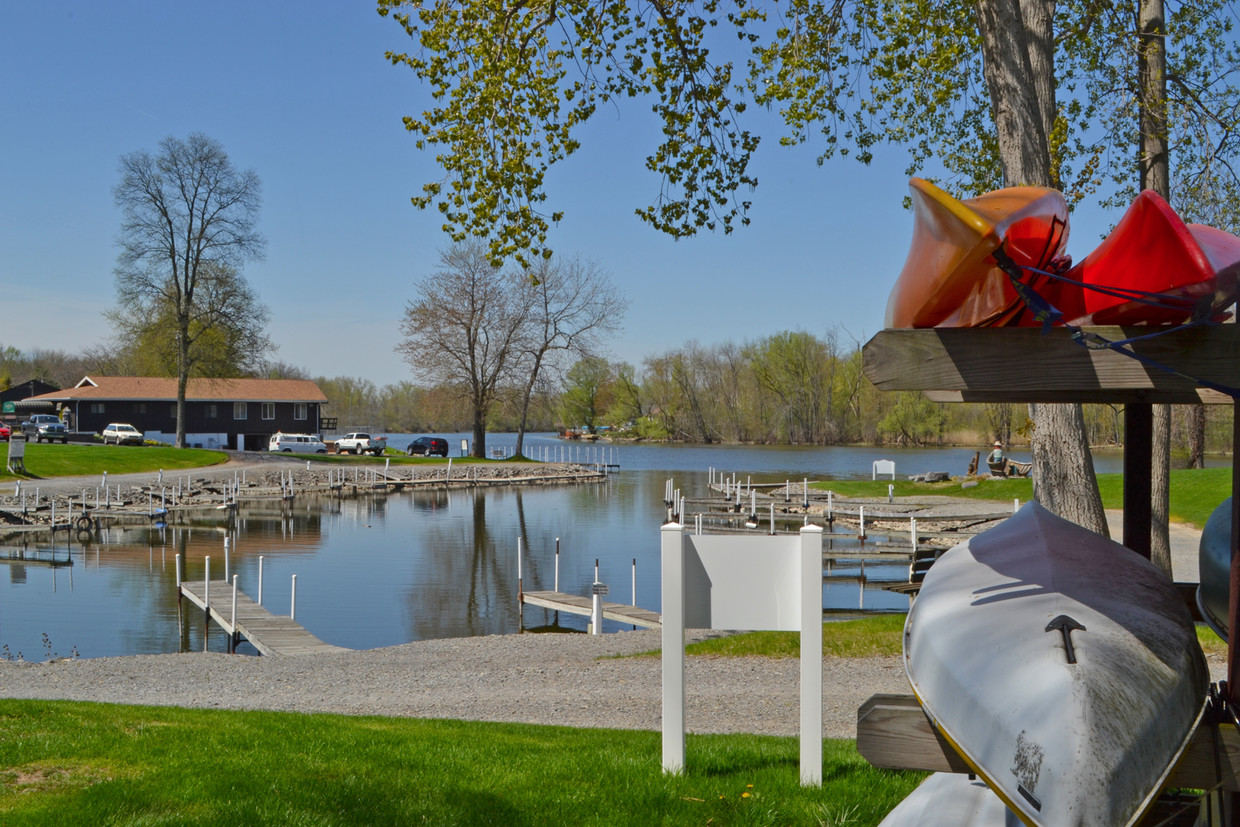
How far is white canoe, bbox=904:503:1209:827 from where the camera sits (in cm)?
209

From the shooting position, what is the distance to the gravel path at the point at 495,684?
956 cm

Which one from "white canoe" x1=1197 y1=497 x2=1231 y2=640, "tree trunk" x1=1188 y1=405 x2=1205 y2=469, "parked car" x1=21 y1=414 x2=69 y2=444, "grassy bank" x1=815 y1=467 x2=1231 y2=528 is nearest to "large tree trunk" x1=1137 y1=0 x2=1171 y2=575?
"white canoe" x1=1197 y1=497 x2=1231 y2=640

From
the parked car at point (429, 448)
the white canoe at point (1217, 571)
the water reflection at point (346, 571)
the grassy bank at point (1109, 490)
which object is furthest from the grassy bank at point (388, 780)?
the parked car at point (429, 448)

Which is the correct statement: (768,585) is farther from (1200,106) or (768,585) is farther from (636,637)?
(1200,106)

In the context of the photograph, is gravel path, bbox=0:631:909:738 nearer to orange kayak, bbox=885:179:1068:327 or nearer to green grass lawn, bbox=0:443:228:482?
orange kayak, bbox=885:179:1068:327

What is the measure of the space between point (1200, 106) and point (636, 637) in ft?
34.4

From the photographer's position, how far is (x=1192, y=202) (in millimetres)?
14914

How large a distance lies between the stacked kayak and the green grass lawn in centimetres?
4625

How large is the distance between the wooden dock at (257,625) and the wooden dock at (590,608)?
4.58 m

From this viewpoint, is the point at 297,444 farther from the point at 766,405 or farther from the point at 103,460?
the point at 766,405

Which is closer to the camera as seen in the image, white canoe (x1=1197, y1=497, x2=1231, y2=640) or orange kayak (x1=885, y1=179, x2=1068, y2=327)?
orange kayak (x1=885, y1=179, x2=1068, y2=327)

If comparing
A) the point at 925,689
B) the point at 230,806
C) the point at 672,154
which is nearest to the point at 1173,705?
the point at 925,689

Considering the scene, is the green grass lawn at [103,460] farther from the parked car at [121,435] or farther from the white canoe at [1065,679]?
the white canoe at [1065,679]

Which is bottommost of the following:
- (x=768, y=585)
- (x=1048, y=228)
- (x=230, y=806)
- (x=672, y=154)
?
(x=230, y=806)
